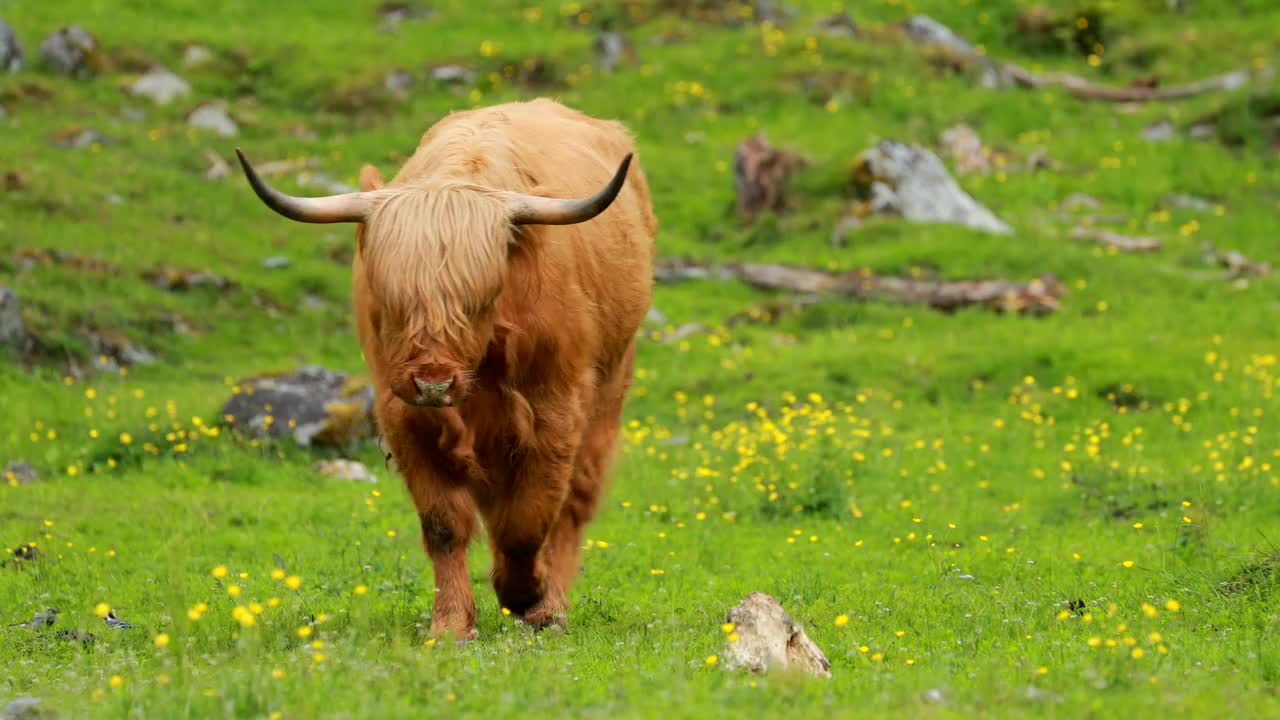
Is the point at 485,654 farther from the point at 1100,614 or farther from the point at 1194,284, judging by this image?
the point at 1194,284

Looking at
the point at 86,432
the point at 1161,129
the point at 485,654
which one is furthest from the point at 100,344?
the point at 1161,129

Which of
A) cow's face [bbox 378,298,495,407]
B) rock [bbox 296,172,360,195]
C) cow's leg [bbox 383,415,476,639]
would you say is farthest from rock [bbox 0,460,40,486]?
rock [bbox 296,172,360,195]

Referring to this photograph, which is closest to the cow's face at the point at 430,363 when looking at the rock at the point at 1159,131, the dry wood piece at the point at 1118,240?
the dry wood piece at the point at 1118,240

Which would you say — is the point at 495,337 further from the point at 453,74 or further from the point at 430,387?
the point at 453,74

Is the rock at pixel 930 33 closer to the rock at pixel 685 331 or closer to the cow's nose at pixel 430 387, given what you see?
the rock at pixel 685 331

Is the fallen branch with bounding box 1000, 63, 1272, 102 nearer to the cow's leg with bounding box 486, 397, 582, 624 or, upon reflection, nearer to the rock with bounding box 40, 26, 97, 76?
the rock with bounding box 40, 26, 97, 76

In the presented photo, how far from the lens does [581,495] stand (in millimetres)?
10484

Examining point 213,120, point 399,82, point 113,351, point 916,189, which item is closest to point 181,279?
point 113,351

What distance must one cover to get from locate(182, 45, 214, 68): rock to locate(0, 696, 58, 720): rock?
97.9ft

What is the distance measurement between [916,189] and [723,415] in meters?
8.42

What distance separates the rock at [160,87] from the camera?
32.2 m

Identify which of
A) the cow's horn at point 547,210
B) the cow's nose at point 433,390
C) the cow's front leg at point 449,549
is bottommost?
the cow's front leg at point 449,549

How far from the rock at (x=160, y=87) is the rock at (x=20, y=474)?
60.6ft

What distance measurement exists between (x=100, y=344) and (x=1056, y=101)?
19718 mm
